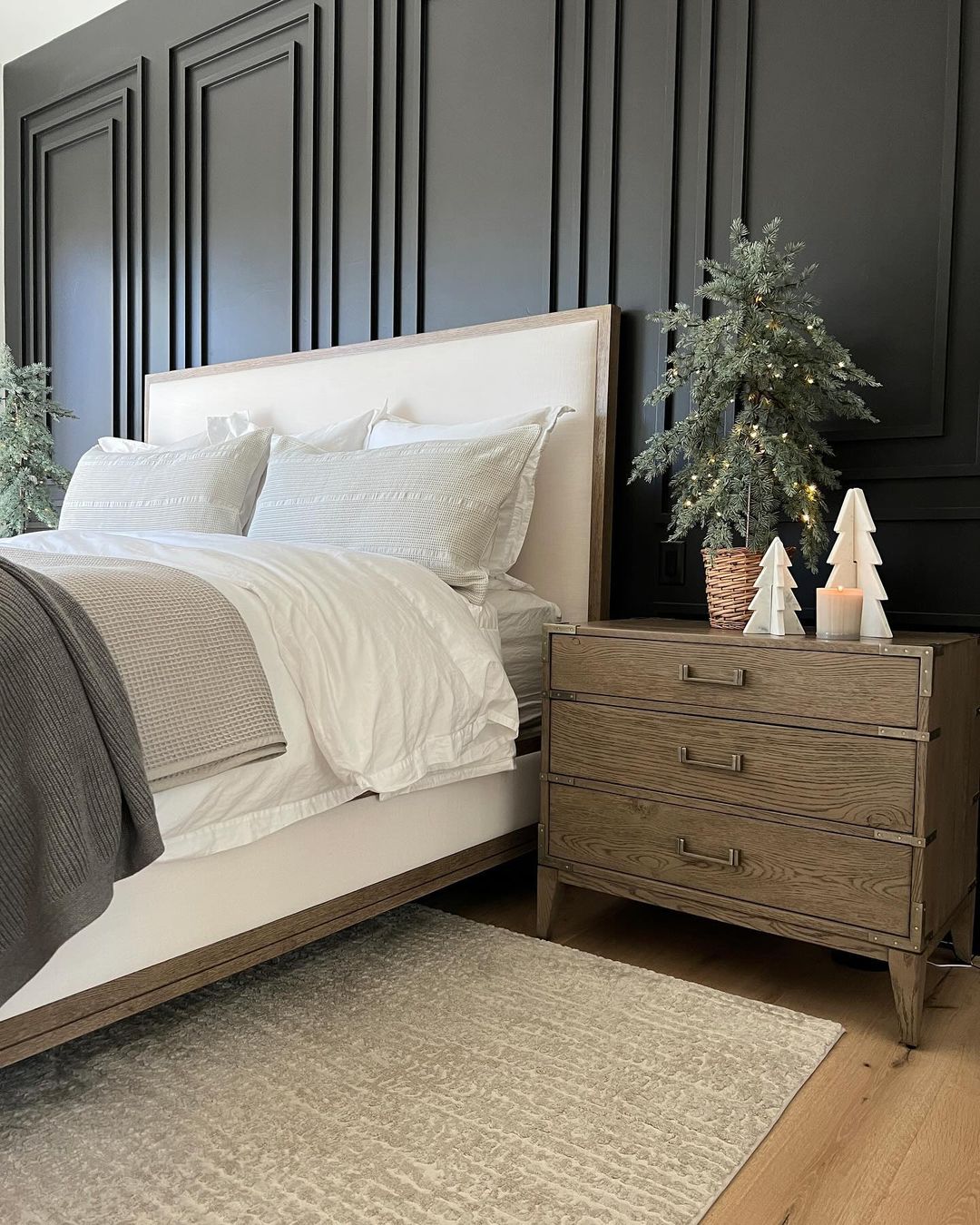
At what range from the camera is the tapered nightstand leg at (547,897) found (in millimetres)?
2156

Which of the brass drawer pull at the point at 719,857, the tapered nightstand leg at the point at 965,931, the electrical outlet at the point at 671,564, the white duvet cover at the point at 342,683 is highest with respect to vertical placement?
the electrical outlet at the point at 671,564

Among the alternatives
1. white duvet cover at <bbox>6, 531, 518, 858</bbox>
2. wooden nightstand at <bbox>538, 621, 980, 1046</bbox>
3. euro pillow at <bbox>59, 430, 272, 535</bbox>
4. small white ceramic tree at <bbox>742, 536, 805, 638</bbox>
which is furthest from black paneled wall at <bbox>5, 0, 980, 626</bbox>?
white duvet cover at <bbox>6, 531, 518, 858</bbox>

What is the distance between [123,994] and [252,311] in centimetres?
274

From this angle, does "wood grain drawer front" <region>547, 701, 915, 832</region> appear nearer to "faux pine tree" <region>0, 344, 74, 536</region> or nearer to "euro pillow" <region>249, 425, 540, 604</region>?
"euro pillow" <region>249, 425, 540, 604</region>

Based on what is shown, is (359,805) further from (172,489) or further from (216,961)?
(172,489)

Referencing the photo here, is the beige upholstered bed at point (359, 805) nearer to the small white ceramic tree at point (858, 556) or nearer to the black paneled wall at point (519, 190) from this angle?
the black paneled wall at point (519, 190)

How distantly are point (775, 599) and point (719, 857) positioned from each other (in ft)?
1.68

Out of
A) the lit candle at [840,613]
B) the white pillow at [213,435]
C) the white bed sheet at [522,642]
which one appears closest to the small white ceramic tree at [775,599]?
the lit candle at [840,613]

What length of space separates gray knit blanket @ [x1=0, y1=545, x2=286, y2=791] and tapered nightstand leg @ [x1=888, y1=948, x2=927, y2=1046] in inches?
43.6

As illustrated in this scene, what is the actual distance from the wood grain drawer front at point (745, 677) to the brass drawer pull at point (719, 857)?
0.89 feet

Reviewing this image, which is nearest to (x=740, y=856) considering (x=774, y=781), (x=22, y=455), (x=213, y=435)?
(x=774, y=781)

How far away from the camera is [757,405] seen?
7.13 ft

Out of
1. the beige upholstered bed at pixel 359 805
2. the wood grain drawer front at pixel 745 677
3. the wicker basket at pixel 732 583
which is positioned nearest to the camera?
the beige upholstered bed at pixel 359 805

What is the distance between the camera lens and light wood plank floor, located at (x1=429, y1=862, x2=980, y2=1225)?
1.28m
